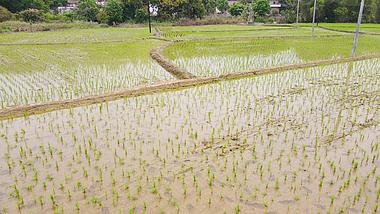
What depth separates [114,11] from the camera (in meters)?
30.7

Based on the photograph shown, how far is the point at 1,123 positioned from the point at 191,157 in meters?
3.31

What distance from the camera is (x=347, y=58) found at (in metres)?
9.96

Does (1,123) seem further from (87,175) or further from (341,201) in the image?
(341,201)

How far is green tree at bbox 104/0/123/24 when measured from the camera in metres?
30.6

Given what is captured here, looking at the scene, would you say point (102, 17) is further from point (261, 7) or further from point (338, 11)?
point (338, 11)

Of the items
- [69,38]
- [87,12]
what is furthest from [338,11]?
[87,12]

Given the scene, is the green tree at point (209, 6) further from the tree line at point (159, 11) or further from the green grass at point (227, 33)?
the green grass at point (227, 33)

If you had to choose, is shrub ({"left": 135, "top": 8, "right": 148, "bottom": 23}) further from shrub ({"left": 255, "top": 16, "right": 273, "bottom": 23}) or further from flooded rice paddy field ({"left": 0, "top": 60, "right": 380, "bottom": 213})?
flooded rice paddy field ({"left": 0, "top": 60, "right": 380, "bottom": 213})

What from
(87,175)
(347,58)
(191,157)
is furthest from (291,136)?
(347,58)

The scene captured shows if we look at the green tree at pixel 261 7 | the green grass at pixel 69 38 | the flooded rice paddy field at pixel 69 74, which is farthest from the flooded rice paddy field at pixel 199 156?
the green tree at pixel 261 7

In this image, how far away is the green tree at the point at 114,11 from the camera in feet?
101

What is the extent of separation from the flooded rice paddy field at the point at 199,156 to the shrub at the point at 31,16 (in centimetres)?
2802

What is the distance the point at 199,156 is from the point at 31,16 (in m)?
30.9

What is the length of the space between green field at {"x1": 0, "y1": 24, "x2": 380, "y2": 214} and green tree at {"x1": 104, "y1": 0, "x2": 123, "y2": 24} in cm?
2507
